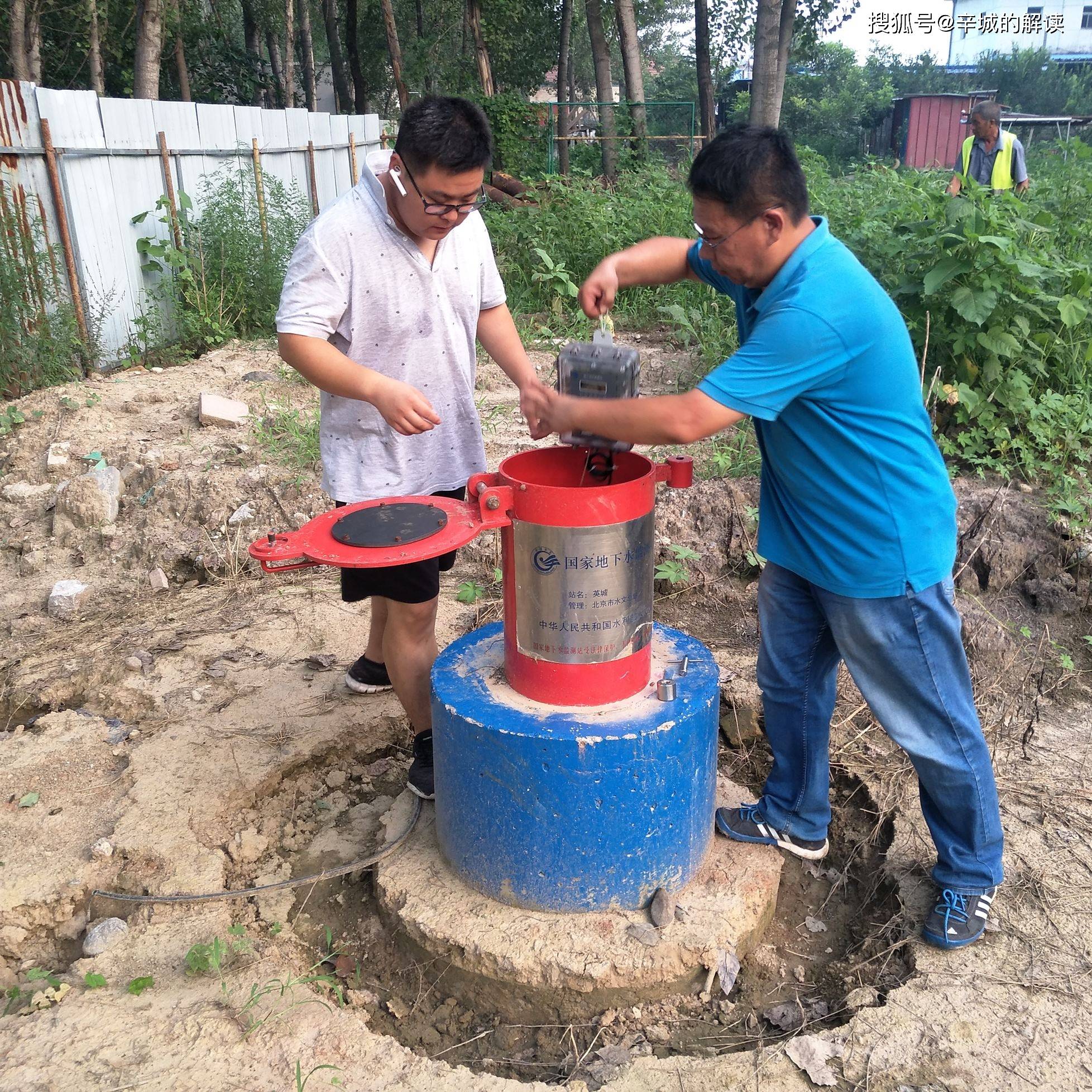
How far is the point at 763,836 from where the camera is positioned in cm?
291

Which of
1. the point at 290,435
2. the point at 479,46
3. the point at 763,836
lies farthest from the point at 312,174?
the point at 763,836

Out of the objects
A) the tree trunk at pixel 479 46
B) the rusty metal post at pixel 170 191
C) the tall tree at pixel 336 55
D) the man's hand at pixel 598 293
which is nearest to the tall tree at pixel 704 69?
the tree trunk at pixel 479 46

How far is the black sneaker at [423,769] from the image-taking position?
10.2ft

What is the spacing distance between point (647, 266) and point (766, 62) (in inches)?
400

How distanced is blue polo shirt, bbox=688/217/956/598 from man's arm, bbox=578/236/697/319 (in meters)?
0.36

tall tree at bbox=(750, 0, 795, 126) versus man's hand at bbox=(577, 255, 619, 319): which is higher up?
tall tree at bbox=(750, 0, 795, 126)

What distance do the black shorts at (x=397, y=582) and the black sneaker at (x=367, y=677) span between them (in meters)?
0.82

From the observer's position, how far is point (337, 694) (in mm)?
3734

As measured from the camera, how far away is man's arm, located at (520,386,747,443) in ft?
6.71

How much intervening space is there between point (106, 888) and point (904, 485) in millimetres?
2486

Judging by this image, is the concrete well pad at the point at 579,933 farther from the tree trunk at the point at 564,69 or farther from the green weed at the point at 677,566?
the tree trunk at the point at 564,69

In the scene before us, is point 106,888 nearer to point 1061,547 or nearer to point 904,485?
point 904,485

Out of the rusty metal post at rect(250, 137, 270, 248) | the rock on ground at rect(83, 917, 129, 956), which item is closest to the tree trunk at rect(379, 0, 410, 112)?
the rusty metal post at rect(250, 137, 270, 248)

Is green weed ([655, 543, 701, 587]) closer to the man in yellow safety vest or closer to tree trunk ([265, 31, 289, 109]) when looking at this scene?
the man in yellow safety vest
